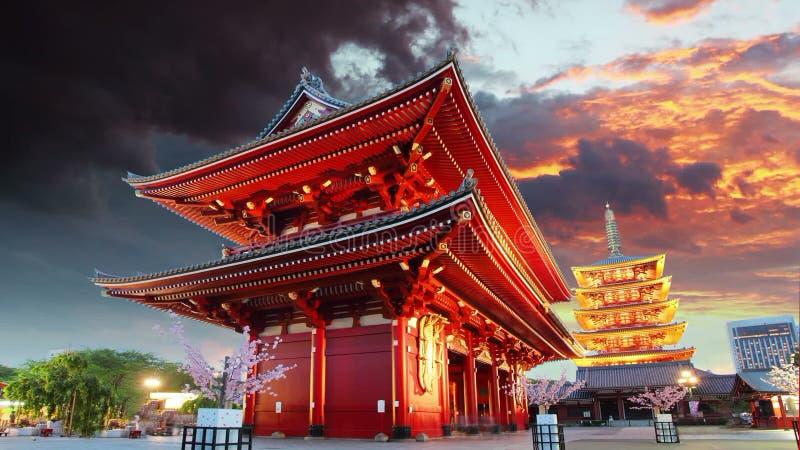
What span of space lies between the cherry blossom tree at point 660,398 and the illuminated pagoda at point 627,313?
23.2 ft

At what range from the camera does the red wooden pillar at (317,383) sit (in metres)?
18.0

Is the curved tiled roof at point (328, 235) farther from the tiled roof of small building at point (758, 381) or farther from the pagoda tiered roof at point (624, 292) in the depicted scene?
the pagoda tiered roof at point (624, 292)

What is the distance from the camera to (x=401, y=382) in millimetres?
17016

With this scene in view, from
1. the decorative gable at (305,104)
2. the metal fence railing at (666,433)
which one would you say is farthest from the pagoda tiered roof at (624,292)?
the decorative gable at (305,104)

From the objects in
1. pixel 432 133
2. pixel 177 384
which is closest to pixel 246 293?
pixel 432 133

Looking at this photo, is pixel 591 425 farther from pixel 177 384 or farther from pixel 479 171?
pixel 177 384

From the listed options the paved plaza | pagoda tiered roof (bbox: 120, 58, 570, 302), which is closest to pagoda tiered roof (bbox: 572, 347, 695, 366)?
the paved plaza

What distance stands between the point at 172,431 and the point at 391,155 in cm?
2617

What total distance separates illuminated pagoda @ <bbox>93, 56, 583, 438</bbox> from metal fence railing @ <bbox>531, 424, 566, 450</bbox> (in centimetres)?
525

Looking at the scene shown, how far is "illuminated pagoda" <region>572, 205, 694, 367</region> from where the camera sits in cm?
5931

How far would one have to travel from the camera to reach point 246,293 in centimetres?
1972

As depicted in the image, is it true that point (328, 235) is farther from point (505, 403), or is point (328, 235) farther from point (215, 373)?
point (505, 403)

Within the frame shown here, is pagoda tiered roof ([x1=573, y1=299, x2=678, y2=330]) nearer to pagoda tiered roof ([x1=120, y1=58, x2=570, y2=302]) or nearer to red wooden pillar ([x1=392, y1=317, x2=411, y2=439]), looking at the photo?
pagoda tiered roof ([x1=120, y1=58, x2=570, y2=302])

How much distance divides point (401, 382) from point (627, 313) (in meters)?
53.0
